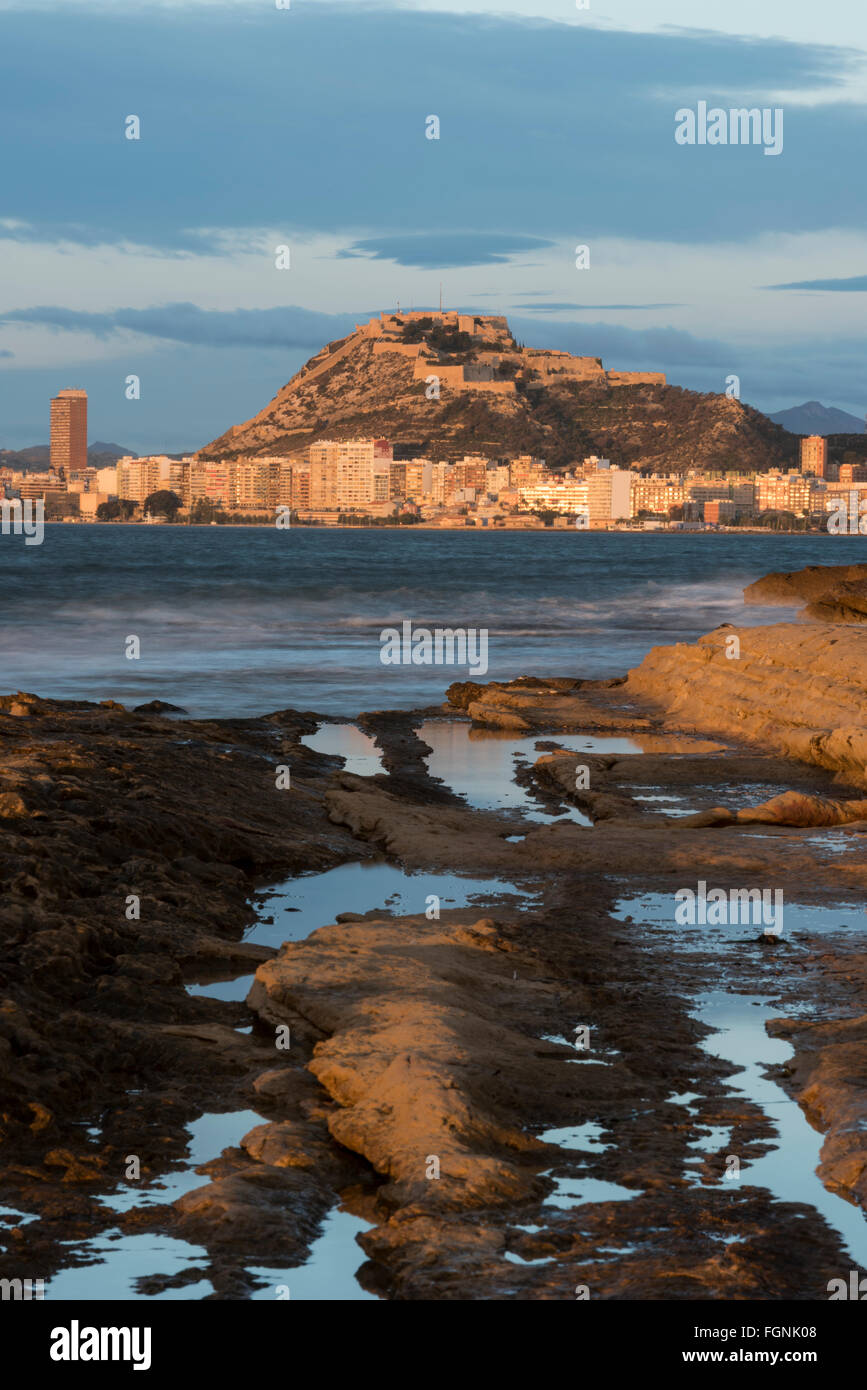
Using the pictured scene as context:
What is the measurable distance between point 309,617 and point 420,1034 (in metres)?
37.4

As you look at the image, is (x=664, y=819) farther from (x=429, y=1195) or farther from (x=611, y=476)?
(x=611, y=476)

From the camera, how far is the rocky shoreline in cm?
483

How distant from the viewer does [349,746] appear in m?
16.8

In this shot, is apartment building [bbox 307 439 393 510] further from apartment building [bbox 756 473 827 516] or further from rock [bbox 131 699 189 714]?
rock [bbox 131 699 189 714]

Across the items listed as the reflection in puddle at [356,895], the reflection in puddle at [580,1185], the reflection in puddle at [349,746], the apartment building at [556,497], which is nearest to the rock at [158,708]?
the reflection in puddle at [349,746]

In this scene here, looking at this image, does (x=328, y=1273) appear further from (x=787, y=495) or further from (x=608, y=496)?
(x=787, y=495)

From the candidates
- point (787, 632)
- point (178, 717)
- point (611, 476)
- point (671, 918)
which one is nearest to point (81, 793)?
point (671, 918)

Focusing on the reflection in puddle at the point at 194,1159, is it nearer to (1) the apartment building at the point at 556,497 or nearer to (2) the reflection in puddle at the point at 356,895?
(2) the reflection in puddle at the point at 356,895

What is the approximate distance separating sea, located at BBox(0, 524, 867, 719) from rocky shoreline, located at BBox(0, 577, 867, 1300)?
9.51m

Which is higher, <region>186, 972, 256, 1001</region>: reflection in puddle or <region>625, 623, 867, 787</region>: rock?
<region>625, 623, 867, 787</region>: rock

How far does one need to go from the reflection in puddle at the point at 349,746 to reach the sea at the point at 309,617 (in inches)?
79.7

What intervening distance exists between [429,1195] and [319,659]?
24193mm

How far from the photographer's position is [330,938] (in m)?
7.77

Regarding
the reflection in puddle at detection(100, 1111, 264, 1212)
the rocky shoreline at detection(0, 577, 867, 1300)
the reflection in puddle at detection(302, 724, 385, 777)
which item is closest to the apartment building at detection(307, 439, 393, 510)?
the reflection in puddle at detection(302, 724, 385, 777)
